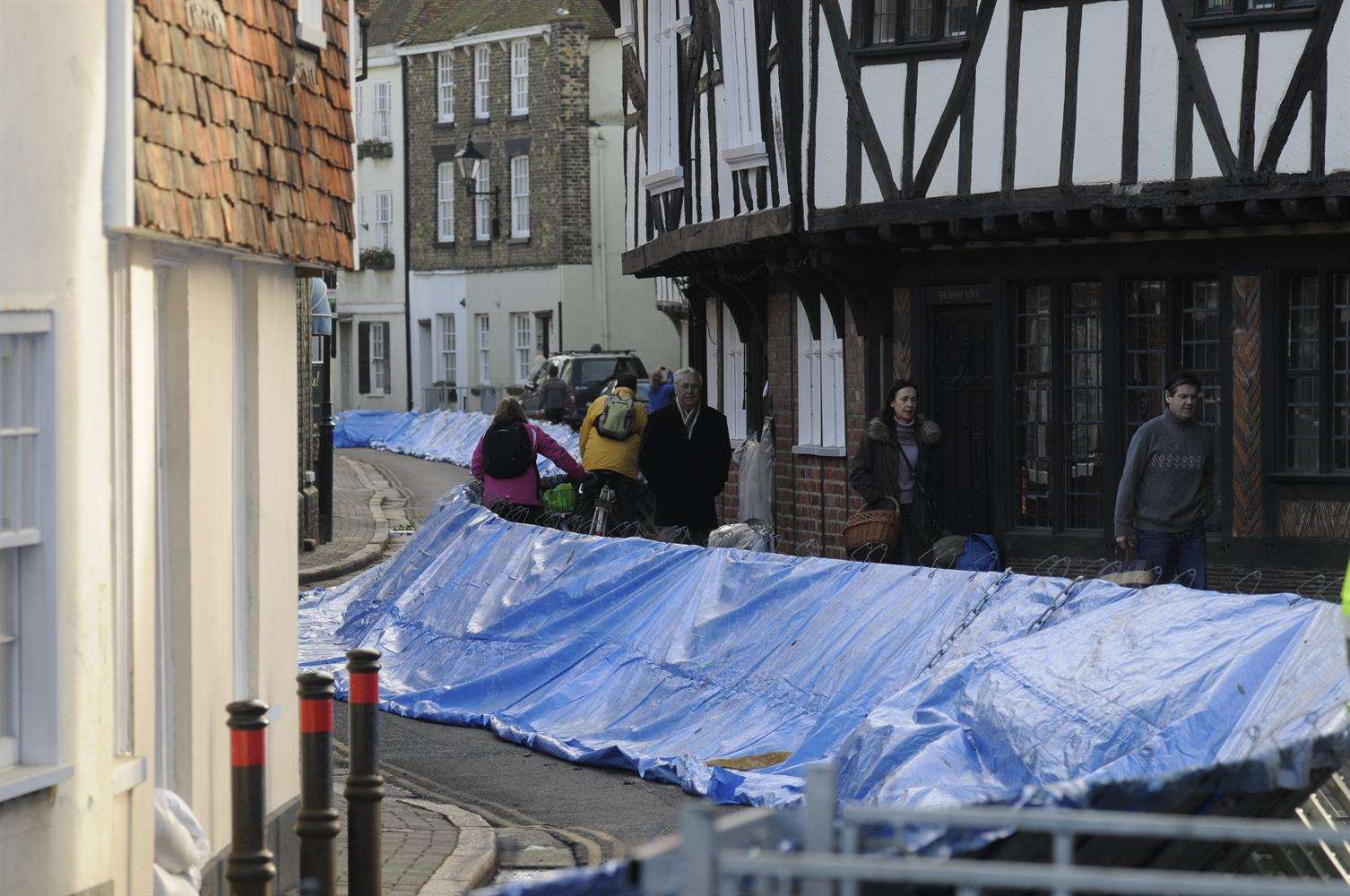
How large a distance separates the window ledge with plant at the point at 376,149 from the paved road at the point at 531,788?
42.5 metres

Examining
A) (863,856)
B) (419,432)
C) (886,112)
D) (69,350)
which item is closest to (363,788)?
(69,350)

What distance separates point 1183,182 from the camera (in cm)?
1488

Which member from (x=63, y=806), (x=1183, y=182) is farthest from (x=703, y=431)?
(x=63, y=806)

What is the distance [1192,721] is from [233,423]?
372cm

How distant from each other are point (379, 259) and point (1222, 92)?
41.5 m

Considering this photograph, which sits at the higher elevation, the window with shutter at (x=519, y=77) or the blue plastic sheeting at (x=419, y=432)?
the window with shutter at (x=519, y=77)

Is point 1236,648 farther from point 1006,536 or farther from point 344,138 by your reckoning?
point 1006,536

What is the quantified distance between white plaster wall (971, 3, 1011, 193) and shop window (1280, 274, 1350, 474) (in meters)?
2.39

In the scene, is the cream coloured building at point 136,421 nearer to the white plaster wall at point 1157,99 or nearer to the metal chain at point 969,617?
the metal chain at point 969,617

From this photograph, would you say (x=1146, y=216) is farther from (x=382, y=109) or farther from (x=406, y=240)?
(x=382, y=109)

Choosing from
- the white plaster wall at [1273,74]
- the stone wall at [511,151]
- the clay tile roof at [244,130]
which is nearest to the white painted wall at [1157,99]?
the white plaster wall at [1273,74]

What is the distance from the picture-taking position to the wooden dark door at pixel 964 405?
58.1ft

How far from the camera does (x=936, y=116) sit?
1634cm

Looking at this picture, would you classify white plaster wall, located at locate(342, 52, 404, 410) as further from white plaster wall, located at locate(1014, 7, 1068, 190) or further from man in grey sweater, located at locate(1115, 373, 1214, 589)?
man in grey sweater, located at locate(1115, 373, 1214, 589)
